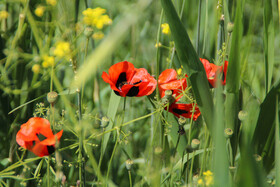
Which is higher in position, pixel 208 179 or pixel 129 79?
Answer: pixel 129 79

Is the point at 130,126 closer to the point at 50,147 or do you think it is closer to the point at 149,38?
the point at 50,147

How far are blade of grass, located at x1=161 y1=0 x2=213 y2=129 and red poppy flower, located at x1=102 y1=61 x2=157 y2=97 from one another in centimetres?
9

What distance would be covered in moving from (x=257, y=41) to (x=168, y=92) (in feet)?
3.50

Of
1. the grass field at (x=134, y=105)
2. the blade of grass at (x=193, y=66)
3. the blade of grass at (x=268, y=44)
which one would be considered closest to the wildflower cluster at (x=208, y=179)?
the grass field at (x=134, y=105)

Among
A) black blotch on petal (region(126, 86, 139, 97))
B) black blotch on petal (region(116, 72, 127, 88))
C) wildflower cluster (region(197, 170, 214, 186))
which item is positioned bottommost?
wildflower cluster (region(197, 170, 214, 186))

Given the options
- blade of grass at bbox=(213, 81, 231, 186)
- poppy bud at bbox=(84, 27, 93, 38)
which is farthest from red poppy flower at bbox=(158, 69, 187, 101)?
blade of grass at bbox=(213, 81, 231, 186)

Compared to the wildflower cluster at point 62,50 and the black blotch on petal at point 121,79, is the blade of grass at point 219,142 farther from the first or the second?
the black blotch on petal at point 121,79

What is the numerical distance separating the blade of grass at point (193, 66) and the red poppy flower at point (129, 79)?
86mm

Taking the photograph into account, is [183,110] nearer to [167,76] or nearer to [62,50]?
[167,76]

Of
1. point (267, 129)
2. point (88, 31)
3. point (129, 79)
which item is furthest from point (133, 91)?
point (267, 129)

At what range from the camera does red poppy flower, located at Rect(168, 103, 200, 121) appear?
764 millimetres

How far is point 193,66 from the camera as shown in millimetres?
692

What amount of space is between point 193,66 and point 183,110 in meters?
Answer: 0.15

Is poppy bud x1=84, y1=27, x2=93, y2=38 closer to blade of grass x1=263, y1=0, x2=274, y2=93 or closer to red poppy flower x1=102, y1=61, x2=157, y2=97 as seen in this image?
red poppy flower x1=102, y1=61, x2=157, y2=97
